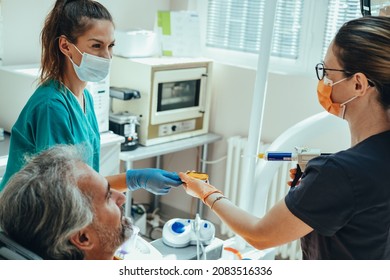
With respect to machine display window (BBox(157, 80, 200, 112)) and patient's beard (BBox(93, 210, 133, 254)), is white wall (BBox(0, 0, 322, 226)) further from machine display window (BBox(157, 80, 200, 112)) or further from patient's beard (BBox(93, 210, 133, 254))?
patient's beard (BBox(93, 210, 133, 254))

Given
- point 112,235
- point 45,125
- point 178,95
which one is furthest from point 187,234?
point 178,95

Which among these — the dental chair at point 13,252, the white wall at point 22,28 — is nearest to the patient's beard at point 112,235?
the dental chair at point 13,252

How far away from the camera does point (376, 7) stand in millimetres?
1825

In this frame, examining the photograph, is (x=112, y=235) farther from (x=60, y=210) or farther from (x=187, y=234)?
(x=187, y=234)

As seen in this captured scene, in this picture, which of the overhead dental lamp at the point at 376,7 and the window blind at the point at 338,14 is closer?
the overhead dental lamp at the point at 376,7

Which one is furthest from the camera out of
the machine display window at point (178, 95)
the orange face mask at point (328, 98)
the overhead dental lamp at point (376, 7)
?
the machine display window at point (178, 95)

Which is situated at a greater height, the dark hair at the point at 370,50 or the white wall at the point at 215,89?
the dark hair at the point at 370,50

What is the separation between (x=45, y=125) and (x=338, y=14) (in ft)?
6.75

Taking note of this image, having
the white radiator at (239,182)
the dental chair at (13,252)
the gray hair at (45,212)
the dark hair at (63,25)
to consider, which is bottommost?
the white radiator at (239,182)

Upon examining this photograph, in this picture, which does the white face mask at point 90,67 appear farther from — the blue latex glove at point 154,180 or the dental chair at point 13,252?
the dental chair at point 13,252

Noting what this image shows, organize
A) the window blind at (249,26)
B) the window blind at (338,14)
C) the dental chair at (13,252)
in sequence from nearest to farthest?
the dental chair at (13,252) → the window blind at (338,14) → the window blind at (249,26)

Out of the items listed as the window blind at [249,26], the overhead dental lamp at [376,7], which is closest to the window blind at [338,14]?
the window blind at [249,26]

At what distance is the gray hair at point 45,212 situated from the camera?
1140 mm
